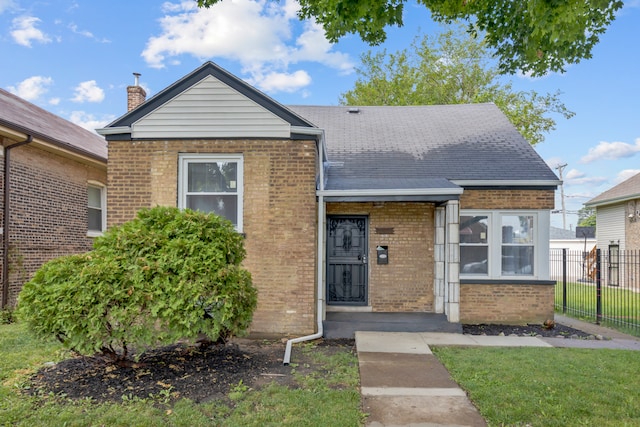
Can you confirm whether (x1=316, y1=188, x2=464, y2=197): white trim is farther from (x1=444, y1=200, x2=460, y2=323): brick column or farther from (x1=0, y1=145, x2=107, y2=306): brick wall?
(x1=0, y1=145, x2=107, y2=306): brick wall

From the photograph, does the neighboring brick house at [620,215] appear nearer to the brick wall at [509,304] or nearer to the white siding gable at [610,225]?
the white siding gable at [610,225]

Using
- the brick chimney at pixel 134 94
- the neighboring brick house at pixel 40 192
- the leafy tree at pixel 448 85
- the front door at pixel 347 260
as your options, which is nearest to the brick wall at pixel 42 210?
the neighboring brick house at pixel 40 192

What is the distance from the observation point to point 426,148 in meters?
9.88

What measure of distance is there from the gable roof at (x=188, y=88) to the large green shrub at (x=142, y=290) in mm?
2741

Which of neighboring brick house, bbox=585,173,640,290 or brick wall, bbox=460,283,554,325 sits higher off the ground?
neighboring brick house, bbox=585,173,640,290

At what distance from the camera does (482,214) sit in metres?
8.63

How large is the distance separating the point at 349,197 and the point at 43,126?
9.05m

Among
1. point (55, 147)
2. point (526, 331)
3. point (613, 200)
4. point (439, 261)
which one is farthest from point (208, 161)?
point (613, 200)

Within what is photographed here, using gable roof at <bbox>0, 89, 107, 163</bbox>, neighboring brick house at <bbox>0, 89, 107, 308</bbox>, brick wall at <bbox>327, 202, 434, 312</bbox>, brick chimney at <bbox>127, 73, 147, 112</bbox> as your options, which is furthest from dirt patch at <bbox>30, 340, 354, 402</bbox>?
brick chimney at <bbox>127, 73, 147, 112</bbox>

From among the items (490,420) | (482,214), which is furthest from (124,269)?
(482,214)

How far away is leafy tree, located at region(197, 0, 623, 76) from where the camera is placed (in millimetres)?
5812

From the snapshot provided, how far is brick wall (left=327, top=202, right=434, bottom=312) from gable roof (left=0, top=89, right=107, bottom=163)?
719 cm

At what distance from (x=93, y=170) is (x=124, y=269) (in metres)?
8.78

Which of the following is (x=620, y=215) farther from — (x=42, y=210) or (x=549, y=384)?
(x=42, y=210)
